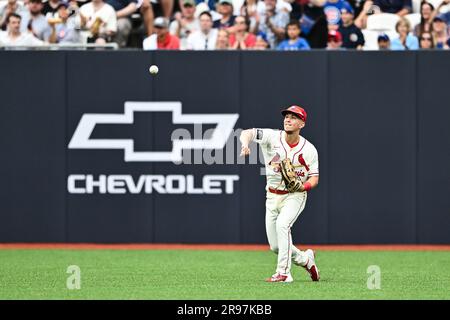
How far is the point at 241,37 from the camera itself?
19.2 m

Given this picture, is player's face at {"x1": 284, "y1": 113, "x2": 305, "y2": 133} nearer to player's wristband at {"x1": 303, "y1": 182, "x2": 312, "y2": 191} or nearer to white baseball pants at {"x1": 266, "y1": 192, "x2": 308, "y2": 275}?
player's wristband at {"x1": 303, "y1": 182, "x2": 312, "y2": 191}

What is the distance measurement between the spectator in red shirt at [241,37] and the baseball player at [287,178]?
249 inches

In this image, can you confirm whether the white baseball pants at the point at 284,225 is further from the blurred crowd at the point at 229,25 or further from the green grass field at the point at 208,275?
the blurred crowd at the point at 229,25

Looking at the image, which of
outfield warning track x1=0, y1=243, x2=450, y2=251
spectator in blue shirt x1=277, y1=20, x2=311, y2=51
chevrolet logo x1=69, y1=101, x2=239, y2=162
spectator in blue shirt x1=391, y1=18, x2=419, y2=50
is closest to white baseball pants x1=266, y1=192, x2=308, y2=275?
outfield warning track x1=0, y1=243, x2=450, y2=251

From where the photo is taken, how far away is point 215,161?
18.5 meters

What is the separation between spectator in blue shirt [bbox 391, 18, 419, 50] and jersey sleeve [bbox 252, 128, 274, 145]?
22.7 ft

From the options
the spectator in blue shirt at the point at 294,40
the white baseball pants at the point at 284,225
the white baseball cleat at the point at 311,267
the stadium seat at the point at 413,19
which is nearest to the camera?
the white baseball pants at the point at 284,225

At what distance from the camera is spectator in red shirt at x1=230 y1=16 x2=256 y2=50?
19.2 m

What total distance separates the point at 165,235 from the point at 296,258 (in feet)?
19.9

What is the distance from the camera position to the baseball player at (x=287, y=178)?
12805mm

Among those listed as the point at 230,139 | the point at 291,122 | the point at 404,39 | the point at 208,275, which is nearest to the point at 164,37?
the point at 230,139

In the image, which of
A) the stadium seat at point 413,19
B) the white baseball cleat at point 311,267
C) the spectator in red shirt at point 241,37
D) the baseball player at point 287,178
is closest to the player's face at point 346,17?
the stadium seat at point 413,19
